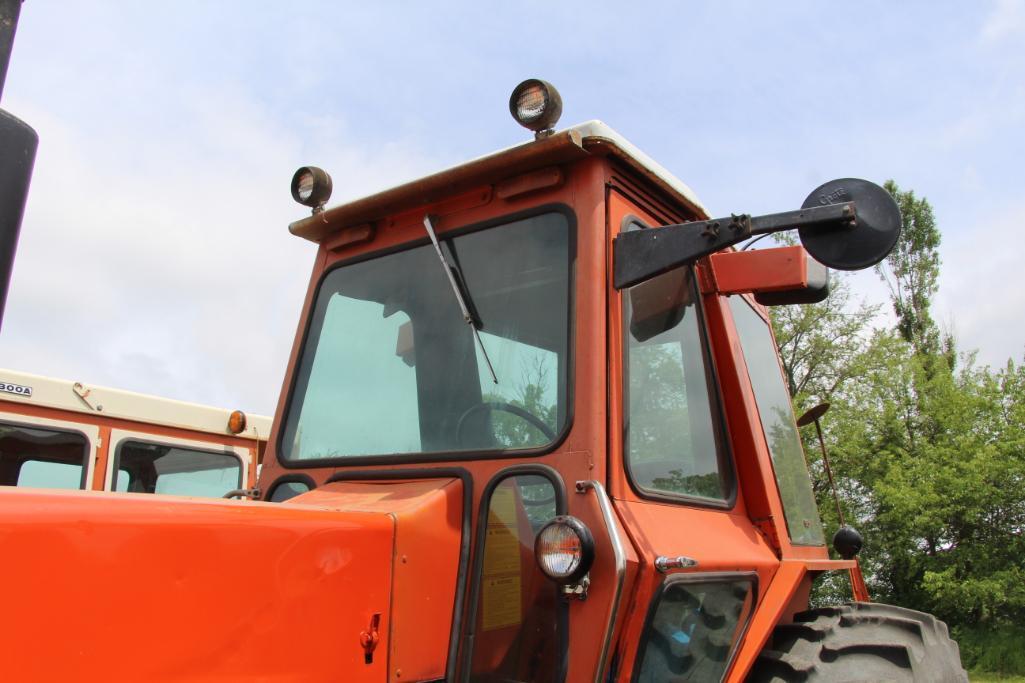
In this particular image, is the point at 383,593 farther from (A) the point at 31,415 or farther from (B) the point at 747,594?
(A) the point at 31,415

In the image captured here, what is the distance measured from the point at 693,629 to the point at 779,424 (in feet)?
3.69

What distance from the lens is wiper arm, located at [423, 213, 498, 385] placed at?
252cm

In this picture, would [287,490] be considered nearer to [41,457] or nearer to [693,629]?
[693,629]

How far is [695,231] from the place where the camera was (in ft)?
7.70

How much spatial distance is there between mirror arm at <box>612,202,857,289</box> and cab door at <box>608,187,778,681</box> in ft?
0.29

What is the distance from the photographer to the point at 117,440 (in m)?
6.30

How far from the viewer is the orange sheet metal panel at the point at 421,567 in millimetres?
2051

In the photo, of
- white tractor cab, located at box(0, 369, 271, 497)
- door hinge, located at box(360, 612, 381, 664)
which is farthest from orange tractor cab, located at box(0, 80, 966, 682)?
white tractor cab, located at box(0, 369, 271, 497)

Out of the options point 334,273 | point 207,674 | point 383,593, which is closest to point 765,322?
point 334,273

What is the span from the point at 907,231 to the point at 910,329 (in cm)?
280

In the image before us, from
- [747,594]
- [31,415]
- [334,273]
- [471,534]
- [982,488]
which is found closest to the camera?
[471,534]

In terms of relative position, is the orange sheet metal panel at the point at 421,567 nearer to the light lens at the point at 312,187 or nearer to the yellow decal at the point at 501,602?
the yellow decal at the point at 501,602

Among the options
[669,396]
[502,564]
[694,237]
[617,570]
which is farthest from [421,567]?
[694,237]

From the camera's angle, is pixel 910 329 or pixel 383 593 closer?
pixel 383 593
